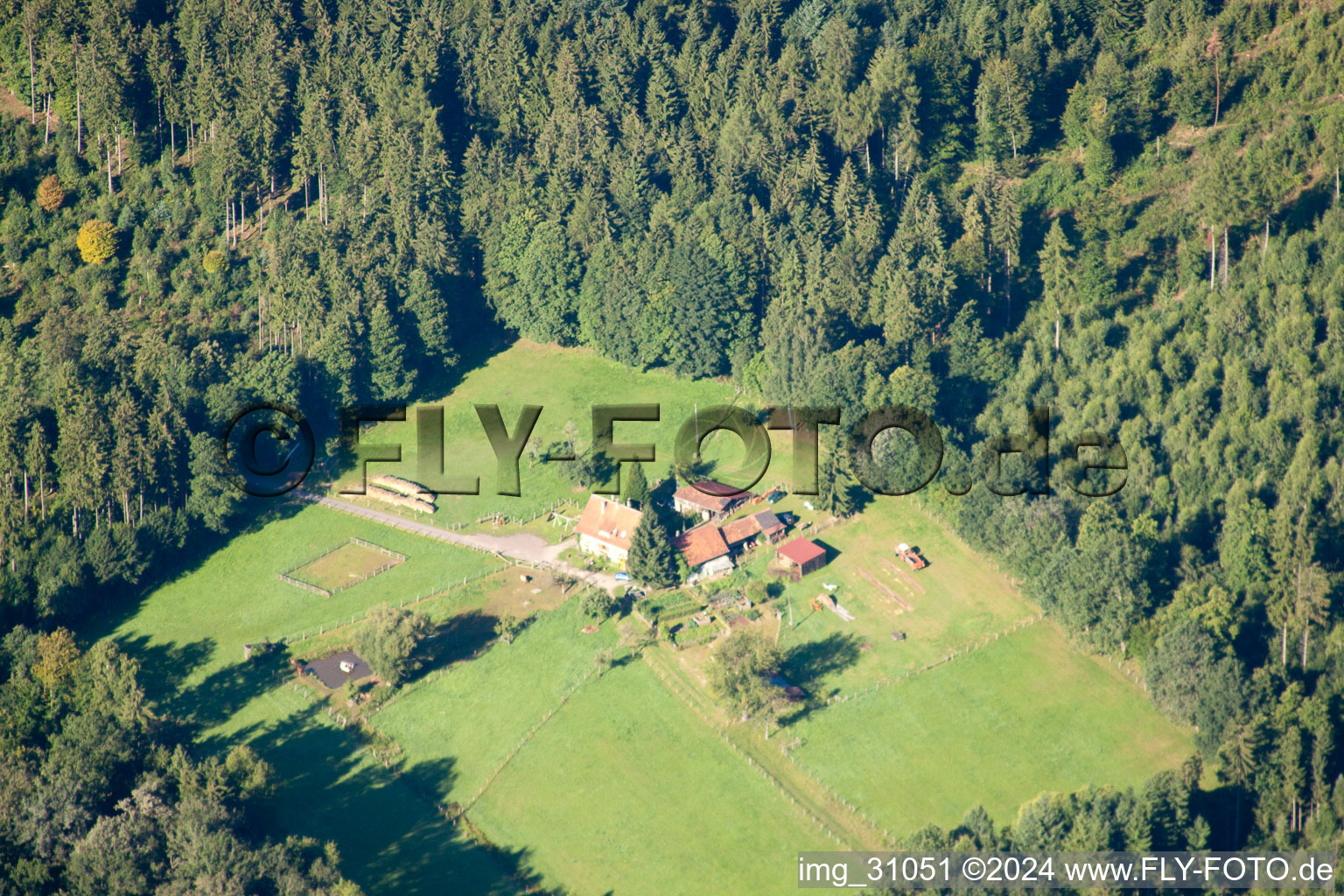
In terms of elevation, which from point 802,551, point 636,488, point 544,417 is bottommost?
point 802,551

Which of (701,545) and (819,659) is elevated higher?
(701,545)

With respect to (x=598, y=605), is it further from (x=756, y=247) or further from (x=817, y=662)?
(x=756, y=247)

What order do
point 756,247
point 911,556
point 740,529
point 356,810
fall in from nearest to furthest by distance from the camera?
1. point 356,810
2. point 911,556
3. point 740,529
4. point 756,247

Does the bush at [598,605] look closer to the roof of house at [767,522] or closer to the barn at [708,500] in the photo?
the barn at [708,500]

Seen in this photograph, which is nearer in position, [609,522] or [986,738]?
[986,738]

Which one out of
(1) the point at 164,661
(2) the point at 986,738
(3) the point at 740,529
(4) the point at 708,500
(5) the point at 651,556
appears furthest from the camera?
(4) the point at 708,500

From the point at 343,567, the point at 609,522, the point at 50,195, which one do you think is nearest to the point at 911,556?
the point at 609,522

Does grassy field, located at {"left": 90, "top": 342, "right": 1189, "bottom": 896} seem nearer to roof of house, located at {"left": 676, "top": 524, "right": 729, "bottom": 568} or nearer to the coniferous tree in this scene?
roof of house, located at {"left": 676, "top": 524, "right": 729, "bottom": 568}
